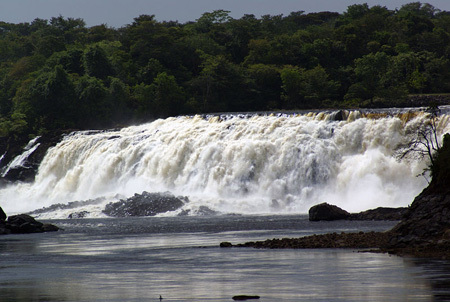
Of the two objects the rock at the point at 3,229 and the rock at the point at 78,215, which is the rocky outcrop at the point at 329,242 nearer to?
the rock at the point at 3,229

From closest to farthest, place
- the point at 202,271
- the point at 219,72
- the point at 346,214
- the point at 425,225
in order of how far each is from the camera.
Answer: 1. the point at 202,271
2. the point at 425,225
3. the point at 346,214
4. the point at 219,72

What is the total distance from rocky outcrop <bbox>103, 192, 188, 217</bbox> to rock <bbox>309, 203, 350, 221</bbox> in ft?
54.0

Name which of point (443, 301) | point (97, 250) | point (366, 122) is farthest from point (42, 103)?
point (443, 301)

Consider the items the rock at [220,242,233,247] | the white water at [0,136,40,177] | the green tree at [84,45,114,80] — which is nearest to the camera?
the rock at [220,242,233,247]

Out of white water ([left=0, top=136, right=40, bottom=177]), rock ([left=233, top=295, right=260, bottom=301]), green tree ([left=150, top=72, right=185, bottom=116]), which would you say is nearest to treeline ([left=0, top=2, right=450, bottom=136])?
green tree ([left=150, top=72, right=185, bottom=116])

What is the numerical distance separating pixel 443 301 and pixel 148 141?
58909 millimetres

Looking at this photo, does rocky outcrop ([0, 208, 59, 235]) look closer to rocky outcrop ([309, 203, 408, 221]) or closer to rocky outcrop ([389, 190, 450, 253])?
rocky outcrop ([309, 203, 408, 221])

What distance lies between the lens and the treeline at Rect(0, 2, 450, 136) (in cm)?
Answer: 9769

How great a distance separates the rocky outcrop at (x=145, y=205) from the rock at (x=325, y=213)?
16.5m

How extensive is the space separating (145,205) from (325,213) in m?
18.9

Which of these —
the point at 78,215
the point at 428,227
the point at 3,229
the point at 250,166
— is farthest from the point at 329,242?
the point at 78,215

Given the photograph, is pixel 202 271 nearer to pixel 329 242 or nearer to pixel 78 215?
pixel 329 242

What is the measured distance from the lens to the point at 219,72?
10381cm

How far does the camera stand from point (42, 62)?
119188 mm
